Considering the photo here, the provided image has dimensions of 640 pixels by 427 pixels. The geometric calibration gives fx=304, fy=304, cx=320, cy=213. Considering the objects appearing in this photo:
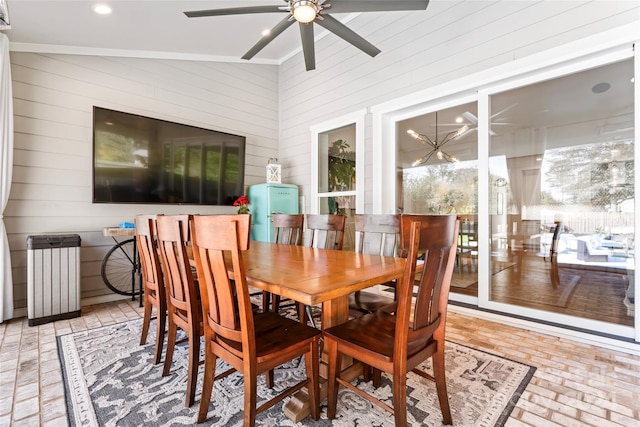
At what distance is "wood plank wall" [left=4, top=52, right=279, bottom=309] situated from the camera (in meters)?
3.18

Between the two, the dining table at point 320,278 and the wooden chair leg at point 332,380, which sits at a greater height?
the dining table at point 320,278

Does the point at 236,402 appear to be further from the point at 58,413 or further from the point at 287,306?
the point at 287,306

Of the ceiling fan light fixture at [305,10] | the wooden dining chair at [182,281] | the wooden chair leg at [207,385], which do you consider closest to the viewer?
the wooden chair leg at [207,385]

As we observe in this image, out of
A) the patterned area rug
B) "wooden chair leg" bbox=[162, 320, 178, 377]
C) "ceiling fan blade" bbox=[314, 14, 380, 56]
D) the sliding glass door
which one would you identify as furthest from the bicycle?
the sliding glass door

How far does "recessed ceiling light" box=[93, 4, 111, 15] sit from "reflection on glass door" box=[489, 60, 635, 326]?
3.93 metres

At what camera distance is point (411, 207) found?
393 centimetres

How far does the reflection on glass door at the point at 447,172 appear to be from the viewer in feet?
11.5

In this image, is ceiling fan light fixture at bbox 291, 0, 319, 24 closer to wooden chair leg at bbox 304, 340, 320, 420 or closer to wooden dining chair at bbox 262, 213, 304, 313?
wooden dining chair at bbox 262, 213, 304, 313

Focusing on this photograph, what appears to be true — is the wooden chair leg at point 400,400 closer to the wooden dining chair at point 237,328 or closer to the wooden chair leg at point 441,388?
the wooden chair leg at point 441,388

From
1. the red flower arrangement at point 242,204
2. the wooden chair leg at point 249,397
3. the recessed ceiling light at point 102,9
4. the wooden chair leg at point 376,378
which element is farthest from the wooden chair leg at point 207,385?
the recessed ceiling light at point 102,9

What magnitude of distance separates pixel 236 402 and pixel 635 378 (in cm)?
251

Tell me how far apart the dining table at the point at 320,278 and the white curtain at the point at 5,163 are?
2.62 m

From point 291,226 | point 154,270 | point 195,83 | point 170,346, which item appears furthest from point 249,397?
point 195,83

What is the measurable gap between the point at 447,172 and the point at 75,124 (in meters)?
4.45
